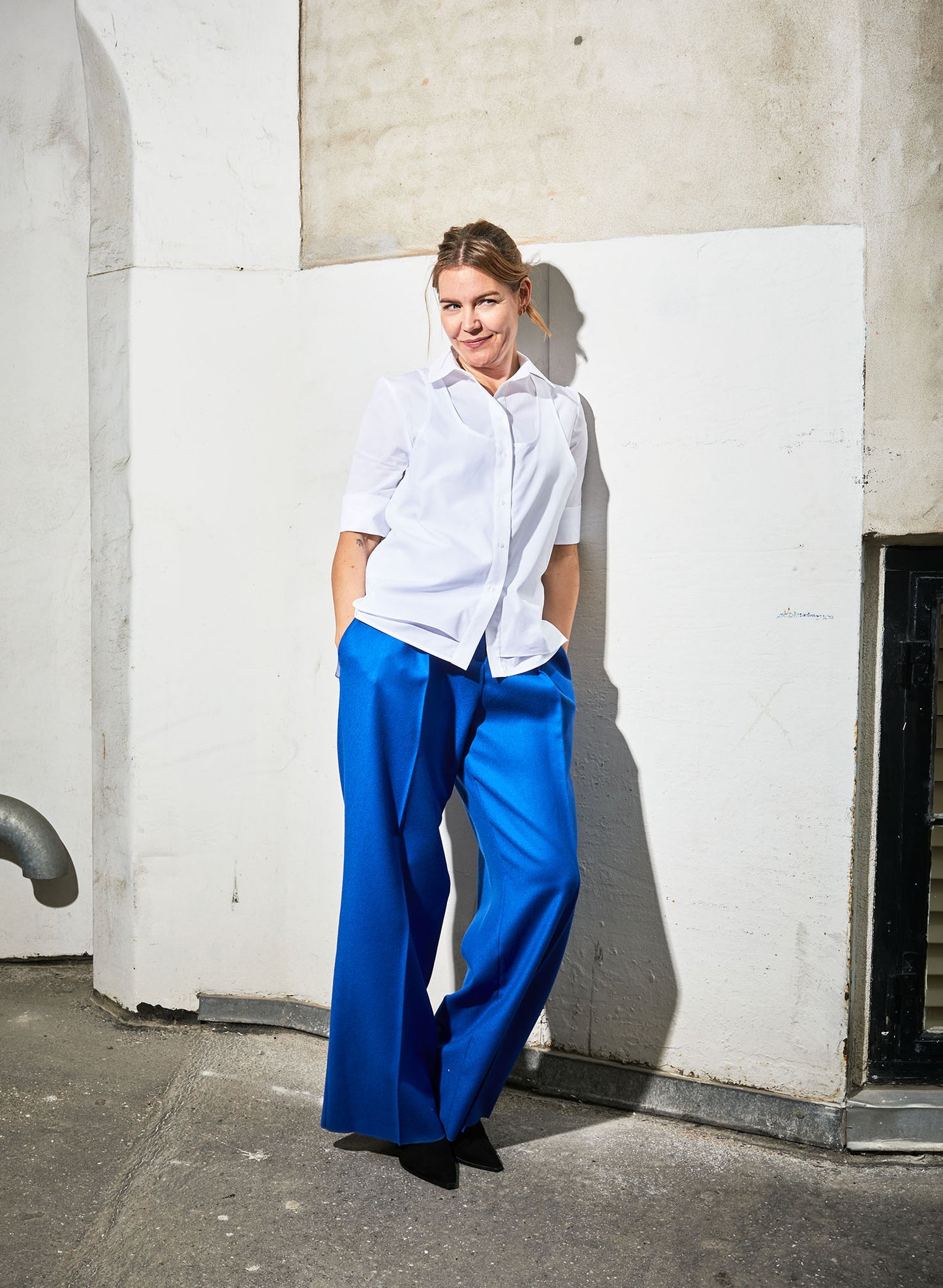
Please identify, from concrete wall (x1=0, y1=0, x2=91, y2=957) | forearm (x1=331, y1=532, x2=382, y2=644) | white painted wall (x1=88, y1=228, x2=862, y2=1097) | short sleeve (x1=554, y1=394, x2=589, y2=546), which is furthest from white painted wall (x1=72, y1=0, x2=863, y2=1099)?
forearm (x1=331, y1=532, x2=382, y2=644)

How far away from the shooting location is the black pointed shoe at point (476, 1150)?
2.44m

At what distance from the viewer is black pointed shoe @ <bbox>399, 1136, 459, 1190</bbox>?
7.72 feet

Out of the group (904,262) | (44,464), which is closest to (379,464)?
(904,262)

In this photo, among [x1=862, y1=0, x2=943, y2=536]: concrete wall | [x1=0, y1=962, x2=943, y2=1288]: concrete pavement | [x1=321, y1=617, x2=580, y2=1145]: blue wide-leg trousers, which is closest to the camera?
[x1=0, y1=962, x2=943, y2=1288]: concrete pavement

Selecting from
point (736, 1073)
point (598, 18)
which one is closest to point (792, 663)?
point (736, 1073)

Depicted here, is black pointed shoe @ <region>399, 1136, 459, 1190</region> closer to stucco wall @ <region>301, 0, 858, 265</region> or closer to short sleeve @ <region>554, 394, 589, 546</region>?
short sleeve @ <region>554, 394, 589, 546</region>

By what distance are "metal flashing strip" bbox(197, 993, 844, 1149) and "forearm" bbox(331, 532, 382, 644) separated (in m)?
1.28

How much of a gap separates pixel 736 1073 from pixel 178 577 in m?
1.97

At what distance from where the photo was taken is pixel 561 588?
2.58m

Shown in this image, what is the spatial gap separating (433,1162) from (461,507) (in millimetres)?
1440

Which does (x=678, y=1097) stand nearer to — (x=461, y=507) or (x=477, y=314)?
(x=461, y=507)

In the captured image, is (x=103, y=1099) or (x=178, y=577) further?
(x=178, y=577)

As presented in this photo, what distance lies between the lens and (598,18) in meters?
2.62

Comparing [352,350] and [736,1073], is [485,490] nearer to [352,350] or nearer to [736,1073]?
[352,350]
